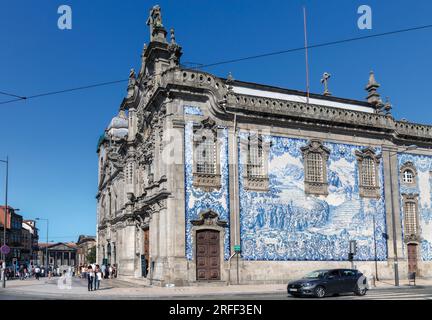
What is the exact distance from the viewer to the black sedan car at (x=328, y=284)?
66.9 ft

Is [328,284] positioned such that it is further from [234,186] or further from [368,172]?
[368,172]

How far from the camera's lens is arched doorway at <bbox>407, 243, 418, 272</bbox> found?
35.7 meters

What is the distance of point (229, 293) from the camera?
23562mm

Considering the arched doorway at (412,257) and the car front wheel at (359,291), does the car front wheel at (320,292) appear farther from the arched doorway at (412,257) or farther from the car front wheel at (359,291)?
the arched doorway at (412,257)

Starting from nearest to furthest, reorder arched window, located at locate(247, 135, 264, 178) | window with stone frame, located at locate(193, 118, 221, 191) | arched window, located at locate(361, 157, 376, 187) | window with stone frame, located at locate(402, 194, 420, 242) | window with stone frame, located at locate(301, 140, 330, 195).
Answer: window with stone frame, located at locate(193, 118, 221, 191)
arched window, located at locate(247, 135, 264, 178)
window with stone frame, located at locate(301, 140, 330, 195)
arched window, located at locate(361, 157, 376, 187)
window with stone frame, located at locate(402, 194, 420, 242)

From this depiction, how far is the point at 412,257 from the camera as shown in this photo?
1416 inches

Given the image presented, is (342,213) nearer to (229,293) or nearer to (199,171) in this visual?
(199,171)

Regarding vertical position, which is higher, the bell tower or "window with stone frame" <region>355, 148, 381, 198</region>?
the bell tower

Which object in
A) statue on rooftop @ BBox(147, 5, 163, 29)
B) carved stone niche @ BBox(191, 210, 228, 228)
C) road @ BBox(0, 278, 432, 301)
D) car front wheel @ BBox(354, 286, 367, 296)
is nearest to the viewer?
road @ BBox(0, 278, 432, 301)

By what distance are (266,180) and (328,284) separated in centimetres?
1138

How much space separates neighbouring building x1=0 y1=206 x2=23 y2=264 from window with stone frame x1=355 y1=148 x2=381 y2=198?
7784 cm

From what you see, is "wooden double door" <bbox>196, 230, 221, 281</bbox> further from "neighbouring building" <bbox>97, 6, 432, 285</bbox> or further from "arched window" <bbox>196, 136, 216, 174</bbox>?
"arched window" <bbox>196, 136, 216, 174</bbox>

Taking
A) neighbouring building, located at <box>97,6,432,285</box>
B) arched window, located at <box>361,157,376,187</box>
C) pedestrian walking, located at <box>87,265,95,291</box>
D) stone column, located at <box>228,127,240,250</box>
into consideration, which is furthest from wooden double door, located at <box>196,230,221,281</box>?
arched window, located at <box>361,157,376,187</box>

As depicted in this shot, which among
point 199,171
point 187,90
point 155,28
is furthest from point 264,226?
point 155,28
